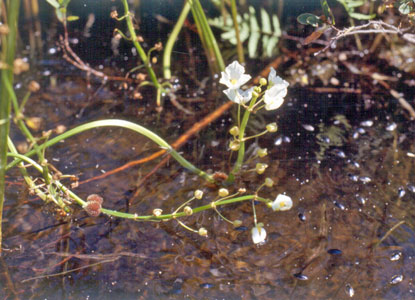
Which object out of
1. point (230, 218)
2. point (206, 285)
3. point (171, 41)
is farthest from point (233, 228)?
point (171, 41)

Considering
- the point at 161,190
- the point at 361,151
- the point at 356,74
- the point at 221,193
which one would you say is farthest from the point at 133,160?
the point at 356,74

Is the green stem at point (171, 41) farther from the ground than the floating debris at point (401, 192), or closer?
farther from the ground

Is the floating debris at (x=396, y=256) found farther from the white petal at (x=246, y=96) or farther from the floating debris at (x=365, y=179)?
the white petal at (x=246, y=96)

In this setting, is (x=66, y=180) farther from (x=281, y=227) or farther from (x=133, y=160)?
(x=281, y=227)

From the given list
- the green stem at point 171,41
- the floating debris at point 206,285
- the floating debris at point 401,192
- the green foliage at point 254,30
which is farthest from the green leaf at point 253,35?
the floating debris at point 206,285

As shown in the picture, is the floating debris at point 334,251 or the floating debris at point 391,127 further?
the floating debris at point 391,127

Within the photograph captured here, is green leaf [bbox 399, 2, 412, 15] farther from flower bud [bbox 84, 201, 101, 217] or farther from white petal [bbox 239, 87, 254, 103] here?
flower bud [bbox 84, 201, 101, 217]

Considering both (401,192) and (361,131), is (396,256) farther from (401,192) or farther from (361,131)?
(361,131)
